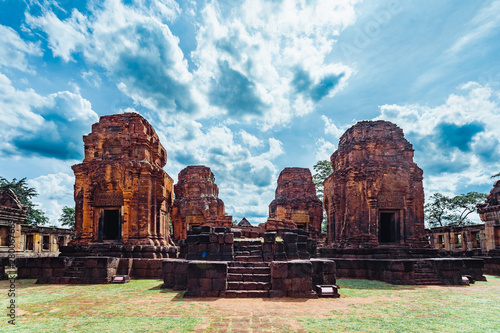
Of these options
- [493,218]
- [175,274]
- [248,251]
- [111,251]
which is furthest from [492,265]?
[111,251]

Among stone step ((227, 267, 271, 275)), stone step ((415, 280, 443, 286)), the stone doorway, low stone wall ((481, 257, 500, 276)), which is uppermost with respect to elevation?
the stone doorway

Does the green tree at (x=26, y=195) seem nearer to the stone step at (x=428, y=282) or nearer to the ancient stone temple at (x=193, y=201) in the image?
the ancient stone temple at (x=193, y=201)

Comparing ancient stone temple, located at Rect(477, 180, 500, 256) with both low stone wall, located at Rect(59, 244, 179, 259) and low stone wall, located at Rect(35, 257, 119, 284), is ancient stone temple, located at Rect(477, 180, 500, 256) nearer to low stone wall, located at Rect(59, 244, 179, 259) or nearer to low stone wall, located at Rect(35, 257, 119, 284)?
low stone wall, located at Rect(59, 244, 179, 259)

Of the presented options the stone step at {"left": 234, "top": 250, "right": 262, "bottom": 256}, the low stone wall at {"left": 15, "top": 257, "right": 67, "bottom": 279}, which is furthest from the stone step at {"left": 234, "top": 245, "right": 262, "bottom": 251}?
the low stone wall at {"left": 15, "top": 257, "right": 67, "bottom": 279}

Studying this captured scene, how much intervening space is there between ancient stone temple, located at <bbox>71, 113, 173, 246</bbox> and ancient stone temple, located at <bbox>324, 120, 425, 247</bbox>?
10.5 meters

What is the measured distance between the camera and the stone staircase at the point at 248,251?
10297mm

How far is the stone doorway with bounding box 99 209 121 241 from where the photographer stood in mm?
14891

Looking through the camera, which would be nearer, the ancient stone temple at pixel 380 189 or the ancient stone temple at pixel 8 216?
the ancient stone temple at pixel 380 189

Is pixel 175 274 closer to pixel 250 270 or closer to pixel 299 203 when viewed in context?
pixel 250 270

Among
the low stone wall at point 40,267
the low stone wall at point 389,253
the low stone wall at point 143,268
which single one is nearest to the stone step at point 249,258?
→ the low stone wall at point 143,268

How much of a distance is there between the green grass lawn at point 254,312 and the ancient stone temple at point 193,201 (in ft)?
45.9

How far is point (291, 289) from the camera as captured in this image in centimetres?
811

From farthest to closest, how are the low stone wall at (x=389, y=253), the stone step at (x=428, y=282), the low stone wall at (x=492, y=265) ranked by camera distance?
1. the low stone wall at (x=492, y=265)
2. the low stone wall at (x=389, y=253)
3. the stone step at (x=428, y=282)

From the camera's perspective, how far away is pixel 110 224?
15.5 metres
